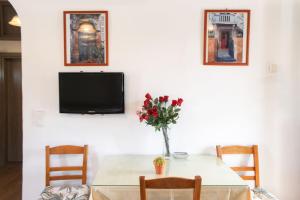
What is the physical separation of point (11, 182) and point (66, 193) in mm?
2091

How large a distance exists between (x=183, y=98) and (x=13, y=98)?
11.1ft

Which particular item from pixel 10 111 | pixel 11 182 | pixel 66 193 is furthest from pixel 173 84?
pixel 10 111

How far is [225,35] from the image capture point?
8.77 feet

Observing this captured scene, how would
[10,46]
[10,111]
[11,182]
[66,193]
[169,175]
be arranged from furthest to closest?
[10,111]
[10,46]
[11,182]
[66,193]
[169,175]

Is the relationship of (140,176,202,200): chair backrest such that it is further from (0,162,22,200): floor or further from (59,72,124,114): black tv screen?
(0,162,22,200): floor

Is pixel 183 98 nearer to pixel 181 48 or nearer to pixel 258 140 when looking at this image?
pixel 181 48

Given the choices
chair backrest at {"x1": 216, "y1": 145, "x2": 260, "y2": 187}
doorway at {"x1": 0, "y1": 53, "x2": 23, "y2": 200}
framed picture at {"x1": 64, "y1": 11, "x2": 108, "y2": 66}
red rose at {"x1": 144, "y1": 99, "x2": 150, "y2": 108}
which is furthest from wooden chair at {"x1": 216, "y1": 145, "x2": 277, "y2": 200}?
doorway at {"x1": 0, "y1": 53, "x2": 23, "y2": 200}

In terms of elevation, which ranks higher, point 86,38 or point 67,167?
point 86,38

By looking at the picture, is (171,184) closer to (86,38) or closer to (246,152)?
(246,152)

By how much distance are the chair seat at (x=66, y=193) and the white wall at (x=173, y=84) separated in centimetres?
33

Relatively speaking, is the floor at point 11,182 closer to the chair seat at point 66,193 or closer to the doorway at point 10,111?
the doorway at point 10,111

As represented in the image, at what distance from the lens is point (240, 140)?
2746 millimetres

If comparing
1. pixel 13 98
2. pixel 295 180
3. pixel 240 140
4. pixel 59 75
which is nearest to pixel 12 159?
pixel 13 98

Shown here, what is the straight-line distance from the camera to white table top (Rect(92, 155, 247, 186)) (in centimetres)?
197
